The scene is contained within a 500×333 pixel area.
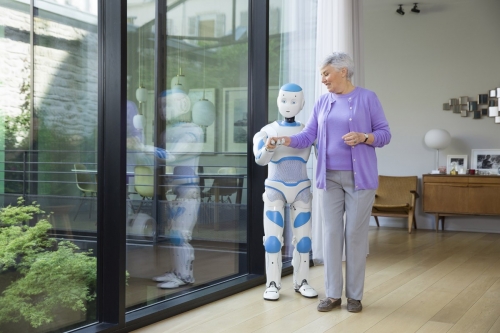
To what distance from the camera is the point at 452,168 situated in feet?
28.8

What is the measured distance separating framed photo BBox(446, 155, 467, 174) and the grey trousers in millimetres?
5205

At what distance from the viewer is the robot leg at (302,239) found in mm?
4371

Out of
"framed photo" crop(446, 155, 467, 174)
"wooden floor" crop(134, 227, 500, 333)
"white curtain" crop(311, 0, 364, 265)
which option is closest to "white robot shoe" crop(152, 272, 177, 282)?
"wooden floor" crop(134, 227, 500, 333)

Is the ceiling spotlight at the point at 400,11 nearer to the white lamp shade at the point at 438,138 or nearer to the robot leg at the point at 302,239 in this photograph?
the white lamp shade at the point at 438,138

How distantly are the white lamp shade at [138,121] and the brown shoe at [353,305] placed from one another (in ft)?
5.41

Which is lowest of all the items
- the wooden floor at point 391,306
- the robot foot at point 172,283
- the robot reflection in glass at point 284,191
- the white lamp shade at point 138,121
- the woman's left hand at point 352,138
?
the wooden floor at point 391,306

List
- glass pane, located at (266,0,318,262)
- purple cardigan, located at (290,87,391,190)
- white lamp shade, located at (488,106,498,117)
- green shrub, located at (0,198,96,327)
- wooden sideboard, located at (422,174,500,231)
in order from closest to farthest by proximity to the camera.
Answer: green shrub, located at (0,198,96,327) < purple cardigan, located at (290,87,391,190) < glass pane, located at (266,0,318,262) < wooden sideboard, located at (422,174,500,231) < white lamp shade, located at (488,106,498,117)

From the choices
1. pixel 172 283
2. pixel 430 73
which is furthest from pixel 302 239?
pixel 430 73

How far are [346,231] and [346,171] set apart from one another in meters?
0.38

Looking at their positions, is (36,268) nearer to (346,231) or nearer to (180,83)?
(180,83)

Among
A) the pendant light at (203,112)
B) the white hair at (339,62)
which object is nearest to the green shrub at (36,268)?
the pendant light at (203,112)

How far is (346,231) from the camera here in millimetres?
4039

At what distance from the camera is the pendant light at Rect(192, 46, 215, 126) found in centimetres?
424

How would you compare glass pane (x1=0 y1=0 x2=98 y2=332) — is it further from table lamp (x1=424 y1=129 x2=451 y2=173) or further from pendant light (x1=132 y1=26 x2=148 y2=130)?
table lamp (x1=424 y1=129 x2=451 y2=173)
